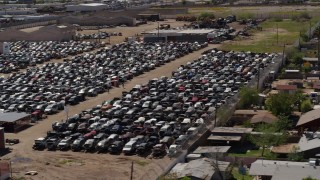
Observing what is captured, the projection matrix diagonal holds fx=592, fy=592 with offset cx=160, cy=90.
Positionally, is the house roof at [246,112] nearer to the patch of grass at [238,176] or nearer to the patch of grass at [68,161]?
the patch of grass at [238,176]

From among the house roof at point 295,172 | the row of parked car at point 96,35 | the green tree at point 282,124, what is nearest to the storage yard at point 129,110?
the green tree at point 282,124

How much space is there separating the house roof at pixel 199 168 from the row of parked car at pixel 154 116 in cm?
119

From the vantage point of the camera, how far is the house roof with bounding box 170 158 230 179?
10964 millimetres

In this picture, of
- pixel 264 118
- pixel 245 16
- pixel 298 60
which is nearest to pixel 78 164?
pixel 264 118

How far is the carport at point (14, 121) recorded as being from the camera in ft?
50.4

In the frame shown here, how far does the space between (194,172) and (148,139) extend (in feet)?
10.5

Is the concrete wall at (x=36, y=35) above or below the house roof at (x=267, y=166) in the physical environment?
below

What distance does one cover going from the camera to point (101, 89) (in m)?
20.3

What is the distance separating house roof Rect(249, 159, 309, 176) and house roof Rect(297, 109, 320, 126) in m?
3.17

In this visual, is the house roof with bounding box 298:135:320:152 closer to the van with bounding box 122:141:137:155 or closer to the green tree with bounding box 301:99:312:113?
the green tree with bounding box 301:99:312:113

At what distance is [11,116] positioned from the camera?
15891mm

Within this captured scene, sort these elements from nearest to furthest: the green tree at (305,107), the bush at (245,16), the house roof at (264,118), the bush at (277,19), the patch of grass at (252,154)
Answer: the patch of grass at (252,154)
the house roof at (264,118)
the green tree at (305,107)
the bush at (277,19)
the bush at (245,16)

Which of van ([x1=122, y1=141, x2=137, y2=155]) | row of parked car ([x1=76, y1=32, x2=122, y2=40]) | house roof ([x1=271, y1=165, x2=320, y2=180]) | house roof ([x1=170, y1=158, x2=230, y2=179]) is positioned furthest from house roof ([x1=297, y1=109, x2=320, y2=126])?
row of parked car ([x1=76, y1=32, x2=122, y2=40])

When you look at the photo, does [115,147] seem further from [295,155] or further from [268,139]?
[295,155]
